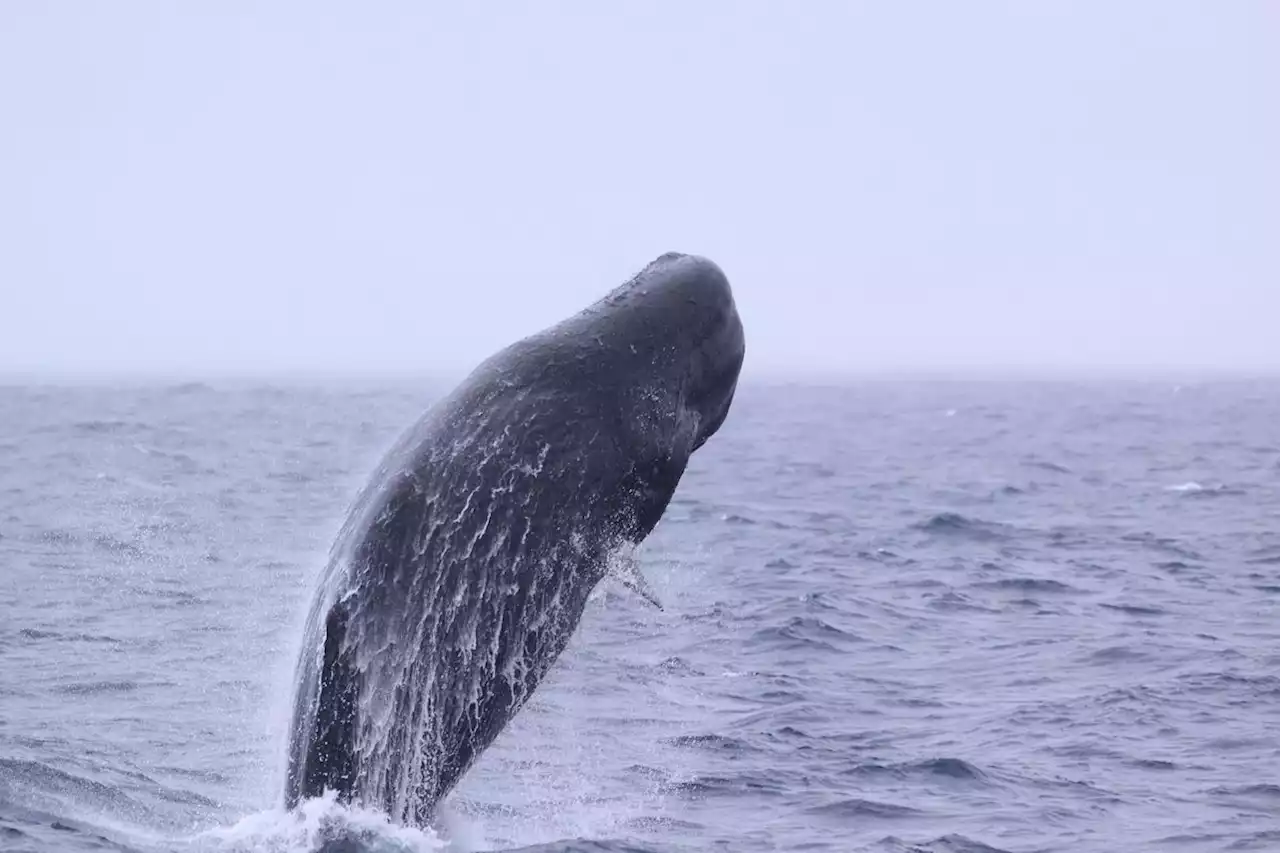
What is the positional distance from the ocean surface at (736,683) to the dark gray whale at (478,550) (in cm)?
56

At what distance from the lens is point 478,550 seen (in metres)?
8.73

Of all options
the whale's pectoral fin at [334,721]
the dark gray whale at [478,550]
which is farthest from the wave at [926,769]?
the whale's pectoral fin at [334,721]

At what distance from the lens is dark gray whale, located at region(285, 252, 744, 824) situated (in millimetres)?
8523

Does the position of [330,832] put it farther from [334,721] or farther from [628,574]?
[628,574]

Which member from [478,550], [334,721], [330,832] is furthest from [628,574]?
[330,832]

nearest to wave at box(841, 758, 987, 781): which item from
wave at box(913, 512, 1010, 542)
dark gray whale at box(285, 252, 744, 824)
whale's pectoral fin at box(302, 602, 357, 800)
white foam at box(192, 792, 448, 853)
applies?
dark gray whale at box(285, 252, 744, 824)

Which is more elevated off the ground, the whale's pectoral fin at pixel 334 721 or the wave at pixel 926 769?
the whale's pectoral fin at pixel 334 721

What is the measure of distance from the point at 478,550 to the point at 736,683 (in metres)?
8.90

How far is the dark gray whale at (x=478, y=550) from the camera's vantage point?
8.52m

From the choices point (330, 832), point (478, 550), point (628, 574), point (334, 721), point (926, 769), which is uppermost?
point (478, 550)

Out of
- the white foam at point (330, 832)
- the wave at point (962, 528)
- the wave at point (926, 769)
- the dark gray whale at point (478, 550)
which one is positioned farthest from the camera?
the wave at point (962, 528)

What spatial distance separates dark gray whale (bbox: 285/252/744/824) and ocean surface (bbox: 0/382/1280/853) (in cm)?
56

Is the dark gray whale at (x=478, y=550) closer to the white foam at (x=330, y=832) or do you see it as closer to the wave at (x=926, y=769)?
the white foam at (x=330, y=832)

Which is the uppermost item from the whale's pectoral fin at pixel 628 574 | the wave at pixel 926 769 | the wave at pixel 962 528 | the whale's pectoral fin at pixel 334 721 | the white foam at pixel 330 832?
the whale's pectoral fin at pixel 628 574
